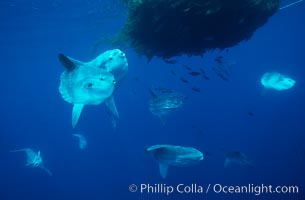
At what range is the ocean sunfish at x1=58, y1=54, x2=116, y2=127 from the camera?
5094 mm

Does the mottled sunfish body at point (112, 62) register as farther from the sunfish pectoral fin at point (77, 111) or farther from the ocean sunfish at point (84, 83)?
the ocean sunfish at point (84, 83)

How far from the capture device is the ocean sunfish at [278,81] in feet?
34.2

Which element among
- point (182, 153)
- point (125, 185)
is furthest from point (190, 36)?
point (125, 185)

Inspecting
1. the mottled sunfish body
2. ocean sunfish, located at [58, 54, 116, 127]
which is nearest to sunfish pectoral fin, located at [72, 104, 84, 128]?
ocean sunfish, located at [58, 54, 116, 127]

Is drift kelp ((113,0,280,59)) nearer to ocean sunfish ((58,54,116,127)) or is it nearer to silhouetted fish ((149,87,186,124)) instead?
silhouetted fish ((149,87,186,124))

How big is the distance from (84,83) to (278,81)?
7.66 m

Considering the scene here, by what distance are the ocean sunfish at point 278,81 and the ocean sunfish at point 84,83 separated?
7.15 metres

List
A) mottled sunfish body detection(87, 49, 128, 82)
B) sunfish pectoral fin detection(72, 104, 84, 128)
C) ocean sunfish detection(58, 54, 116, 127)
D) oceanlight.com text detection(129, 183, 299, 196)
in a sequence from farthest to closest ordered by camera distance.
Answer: oceanlight.com text detection(129, 183, 299, 196) → mottled sunfish body detection(87, 49, 128, 82) → sunfish pectoral fin detection(72, 104, 84, 128) → ocean sunfish detection(58, 54, 116, 127)

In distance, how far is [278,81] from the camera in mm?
10781

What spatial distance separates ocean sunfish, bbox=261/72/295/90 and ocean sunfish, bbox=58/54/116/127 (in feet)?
23.4

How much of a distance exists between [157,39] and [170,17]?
100 centimetres

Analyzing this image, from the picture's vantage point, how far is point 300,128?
31531 mm

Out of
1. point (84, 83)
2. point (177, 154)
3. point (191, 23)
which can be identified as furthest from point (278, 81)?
point (84, 83)

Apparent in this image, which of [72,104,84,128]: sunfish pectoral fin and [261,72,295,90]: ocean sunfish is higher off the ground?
[261,72,295,90]: ocean sunfish
